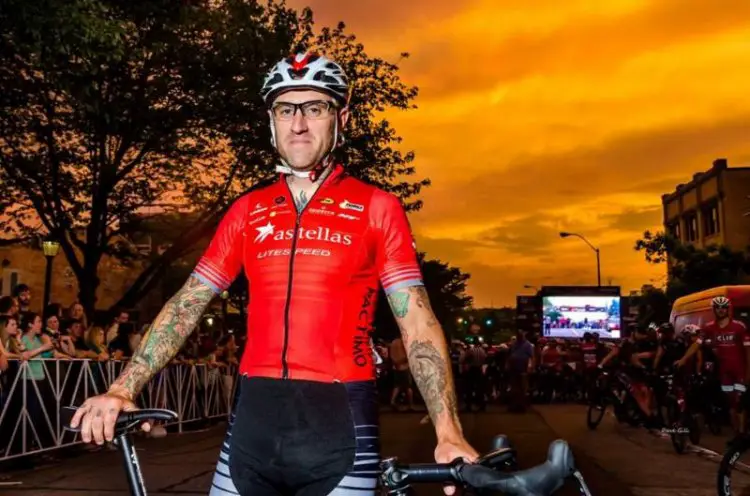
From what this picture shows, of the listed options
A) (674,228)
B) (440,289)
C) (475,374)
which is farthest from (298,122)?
(440,289)

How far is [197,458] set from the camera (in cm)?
1220

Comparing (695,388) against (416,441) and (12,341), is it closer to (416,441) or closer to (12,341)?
(416,441)

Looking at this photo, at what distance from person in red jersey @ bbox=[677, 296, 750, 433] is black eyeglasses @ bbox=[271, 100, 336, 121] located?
1192cm

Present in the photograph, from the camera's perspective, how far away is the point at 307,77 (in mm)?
3010

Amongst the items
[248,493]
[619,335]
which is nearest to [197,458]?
[248,493]

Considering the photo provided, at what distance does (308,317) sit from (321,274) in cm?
14

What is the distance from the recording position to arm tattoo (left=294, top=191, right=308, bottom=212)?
3061mm

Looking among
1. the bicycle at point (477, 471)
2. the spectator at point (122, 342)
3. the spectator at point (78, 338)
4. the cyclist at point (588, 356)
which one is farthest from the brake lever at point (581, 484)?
the cyclist at point (588, 356)

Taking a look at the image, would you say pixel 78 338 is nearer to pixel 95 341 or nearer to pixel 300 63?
pixel 95 341

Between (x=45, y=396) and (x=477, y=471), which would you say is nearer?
(x=477, y=471)

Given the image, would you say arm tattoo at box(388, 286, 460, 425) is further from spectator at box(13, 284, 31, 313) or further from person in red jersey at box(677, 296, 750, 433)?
person in red jersey at box(677, 296, 750, 433)

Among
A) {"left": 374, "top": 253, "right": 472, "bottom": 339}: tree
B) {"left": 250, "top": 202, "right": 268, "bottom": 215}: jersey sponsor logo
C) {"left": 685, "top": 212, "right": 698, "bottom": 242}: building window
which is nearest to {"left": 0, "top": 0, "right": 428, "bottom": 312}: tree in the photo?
{"left": 250, "top": 202, "right": 268, "bottom": 215}: jersey sponsor logo

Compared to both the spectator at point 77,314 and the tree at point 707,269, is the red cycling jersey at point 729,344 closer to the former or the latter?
the spectator at point 77,314

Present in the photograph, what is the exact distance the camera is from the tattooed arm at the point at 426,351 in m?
2.79
